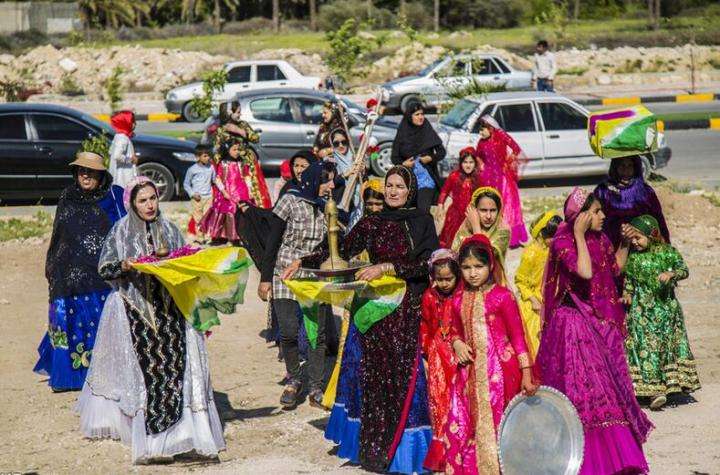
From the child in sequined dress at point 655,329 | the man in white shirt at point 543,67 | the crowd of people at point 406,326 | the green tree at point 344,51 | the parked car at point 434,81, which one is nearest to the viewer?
the crowd of people at point 406,326

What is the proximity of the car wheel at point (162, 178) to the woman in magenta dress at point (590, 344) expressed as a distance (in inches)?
400

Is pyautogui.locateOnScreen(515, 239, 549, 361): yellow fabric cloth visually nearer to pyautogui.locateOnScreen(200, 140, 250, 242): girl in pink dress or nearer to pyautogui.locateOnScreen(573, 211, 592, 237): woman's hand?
pyautogui.locateOnScreen(573, 211, 592, 237): woman's hand

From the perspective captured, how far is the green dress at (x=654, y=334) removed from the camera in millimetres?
7613

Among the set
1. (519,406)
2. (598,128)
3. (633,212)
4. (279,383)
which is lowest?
(279,383)

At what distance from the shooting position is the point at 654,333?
7664 millimetres

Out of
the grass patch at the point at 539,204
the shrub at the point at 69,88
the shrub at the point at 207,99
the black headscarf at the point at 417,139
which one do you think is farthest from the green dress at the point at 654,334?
the shrub at the point at 69,88

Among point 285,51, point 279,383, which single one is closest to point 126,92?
point 285,51

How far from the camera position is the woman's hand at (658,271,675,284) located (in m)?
7.48

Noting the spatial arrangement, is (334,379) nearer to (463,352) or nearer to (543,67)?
(463,352)

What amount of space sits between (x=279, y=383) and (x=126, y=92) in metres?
29.4

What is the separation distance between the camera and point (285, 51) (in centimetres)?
4188

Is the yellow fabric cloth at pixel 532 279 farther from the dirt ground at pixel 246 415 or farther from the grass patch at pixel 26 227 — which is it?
the grass patch at pixel 26 227

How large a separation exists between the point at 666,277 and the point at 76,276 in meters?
3.96

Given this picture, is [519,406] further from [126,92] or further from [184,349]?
[126,92]
